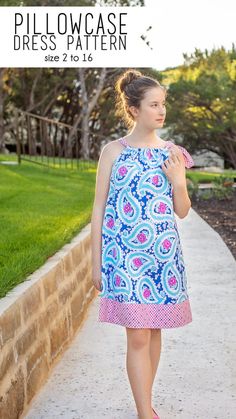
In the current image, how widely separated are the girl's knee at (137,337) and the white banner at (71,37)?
2224 cm

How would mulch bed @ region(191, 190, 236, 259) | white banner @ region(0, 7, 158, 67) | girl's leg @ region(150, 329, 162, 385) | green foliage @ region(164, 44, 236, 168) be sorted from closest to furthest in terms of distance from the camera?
→ girl's leg @ region(150, 329, 162, 385) → mulch bed @ region(191, 190, 236, 259) → white banner @ region(0, 7, 158, 67) → green foliage @ region(164, 44, 236, 168)

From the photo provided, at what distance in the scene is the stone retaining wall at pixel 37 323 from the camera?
3.96 m

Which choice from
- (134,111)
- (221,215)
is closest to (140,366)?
(134,111)

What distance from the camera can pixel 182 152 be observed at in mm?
3994

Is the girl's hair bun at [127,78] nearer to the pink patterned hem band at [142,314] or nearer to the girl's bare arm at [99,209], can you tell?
the girl's bare arm at [99,209]

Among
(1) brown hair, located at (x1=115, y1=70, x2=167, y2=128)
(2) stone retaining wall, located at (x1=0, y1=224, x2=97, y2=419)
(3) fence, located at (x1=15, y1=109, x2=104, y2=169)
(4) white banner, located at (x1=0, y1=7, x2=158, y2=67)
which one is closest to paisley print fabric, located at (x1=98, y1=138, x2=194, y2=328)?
(1) brown hair, located at (x1=115, y1=70, x2=167, y2=128)

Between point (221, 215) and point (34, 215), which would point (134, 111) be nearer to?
point (34, 215)

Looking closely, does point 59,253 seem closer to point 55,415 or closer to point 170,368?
point 170,368

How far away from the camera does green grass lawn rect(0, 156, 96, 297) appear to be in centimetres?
572

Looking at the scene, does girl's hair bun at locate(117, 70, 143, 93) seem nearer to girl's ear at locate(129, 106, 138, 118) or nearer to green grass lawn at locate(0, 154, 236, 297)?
girl's ear at locate(129, 106, 138, 118)

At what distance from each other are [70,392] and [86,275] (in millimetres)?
2215

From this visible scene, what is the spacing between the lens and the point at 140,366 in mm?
3869

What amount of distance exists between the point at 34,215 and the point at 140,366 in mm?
5559

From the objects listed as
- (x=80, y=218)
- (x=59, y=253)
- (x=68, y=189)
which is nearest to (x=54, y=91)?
(x=68, y=189)
